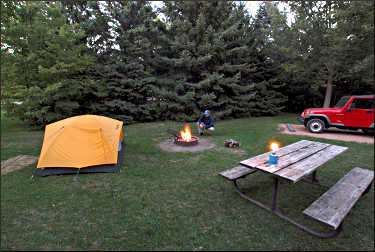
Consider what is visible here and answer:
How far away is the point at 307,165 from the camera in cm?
324

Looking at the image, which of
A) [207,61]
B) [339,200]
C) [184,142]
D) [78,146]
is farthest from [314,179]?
[207,61]

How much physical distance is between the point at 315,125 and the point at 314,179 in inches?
212

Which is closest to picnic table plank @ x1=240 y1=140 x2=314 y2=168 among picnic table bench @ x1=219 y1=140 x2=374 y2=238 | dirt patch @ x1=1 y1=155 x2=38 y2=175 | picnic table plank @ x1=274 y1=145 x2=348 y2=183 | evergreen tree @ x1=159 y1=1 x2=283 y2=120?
picnic table bench @ x1=219 y1=140 x2=374 y2=238

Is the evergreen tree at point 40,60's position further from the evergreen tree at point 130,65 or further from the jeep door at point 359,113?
the jeep door at point 359,113

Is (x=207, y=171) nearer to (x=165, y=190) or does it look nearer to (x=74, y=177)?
(x=165, y=190)

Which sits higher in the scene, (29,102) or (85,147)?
(29,102)

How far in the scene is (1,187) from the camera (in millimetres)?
4363

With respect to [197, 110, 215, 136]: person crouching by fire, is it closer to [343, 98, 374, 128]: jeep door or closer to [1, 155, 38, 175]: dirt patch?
[343, 98, 374, 128]: jeep door

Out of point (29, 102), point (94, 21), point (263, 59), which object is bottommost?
point (29, 102)

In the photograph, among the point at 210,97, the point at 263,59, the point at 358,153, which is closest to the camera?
the point at 358,153

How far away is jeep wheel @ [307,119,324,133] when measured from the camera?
28.0 feet

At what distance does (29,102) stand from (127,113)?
217 inches

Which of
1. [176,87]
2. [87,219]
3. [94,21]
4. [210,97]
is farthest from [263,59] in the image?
[87,219]

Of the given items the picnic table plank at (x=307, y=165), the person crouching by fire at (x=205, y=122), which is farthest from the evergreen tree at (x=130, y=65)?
the picnic table plank at (x=307, y=165)
